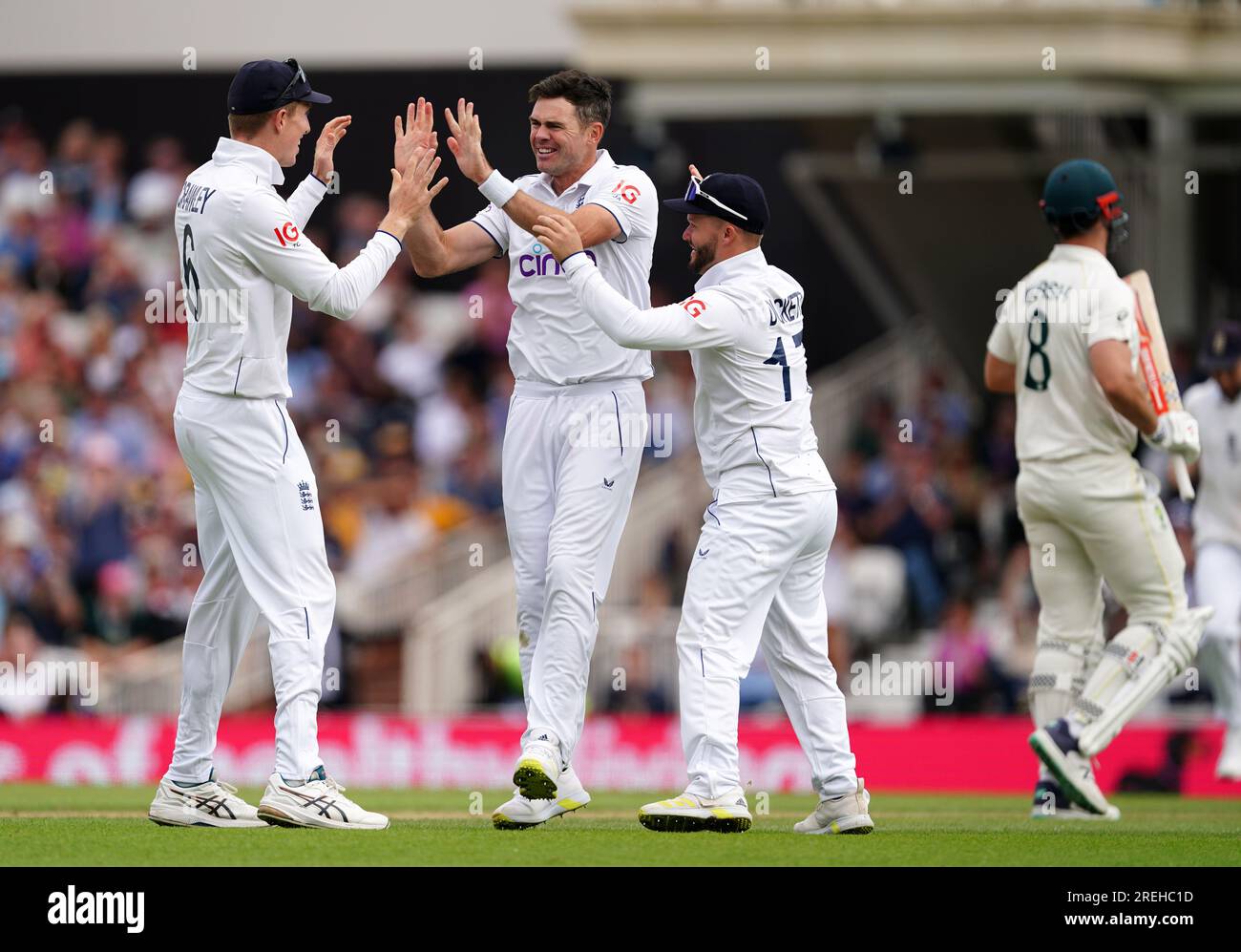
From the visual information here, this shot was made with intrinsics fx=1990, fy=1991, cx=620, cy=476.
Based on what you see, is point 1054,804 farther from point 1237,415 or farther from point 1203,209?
point 1203,209

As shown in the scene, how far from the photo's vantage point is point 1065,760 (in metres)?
8.34

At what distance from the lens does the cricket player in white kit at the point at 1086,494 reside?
27.6 ft

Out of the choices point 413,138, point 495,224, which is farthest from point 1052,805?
point 413,138

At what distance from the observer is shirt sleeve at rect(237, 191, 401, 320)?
24.5 feet

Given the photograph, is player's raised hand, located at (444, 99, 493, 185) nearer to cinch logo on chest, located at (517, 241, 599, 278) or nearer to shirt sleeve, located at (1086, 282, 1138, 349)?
cinch logo on chest, located at (517, 241, 599, 278)

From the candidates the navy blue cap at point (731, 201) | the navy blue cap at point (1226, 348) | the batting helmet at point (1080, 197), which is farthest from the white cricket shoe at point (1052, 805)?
the navy blue cap at point (1226, 348)

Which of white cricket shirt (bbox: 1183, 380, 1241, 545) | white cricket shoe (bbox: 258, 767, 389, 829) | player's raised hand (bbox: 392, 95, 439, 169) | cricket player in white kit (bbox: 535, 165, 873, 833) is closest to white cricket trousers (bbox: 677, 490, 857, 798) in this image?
cricket player in white kit (bbox: 535, 165, 873, 833)

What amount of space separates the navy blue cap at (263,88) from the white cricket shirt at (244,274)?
16 cm

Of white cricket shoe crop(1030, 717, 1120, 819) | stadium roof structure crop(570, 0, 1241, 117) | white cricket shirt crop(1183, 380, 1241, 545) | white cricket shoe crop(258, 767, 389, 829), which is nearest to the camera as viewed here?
white cricket shoe crop(258, 767, 389, 829)

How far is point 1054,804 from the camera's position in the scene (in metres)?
8.95

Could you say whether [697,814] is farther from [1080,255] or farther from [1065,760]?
[1080,255]

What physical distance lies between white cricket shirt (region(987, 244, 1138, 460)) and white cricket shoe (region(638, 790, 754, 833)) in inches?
91.3
